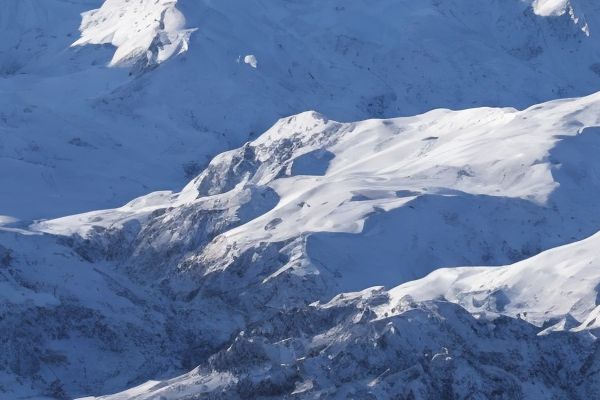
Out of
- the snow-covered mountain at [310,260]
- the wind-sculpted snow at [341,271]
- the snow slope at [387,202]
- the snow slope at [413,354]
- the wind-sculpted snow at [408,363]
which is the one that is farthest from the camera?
the snow slope at [387,202]

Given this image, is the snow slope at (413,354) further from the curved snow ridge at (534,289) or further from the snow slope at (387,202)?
the snow slope at (387,202)

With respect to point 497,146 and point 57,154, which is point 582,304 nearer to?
point 497,146

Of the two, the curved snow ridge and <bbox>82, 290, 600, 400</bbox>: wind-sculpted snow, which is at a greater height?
<bbox>82, 290, 600, 400</bbox>: wind-sculpted snow

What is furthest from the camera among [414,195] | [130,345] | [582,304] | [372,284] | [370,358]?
[414,195]

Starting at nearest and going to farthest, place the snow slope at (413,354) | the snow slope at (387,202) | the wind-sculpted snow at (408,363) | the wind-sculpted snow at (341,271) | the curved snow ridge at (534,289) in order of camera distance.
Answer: the wind-sculpted snow at (408,363), the snow slope at (413,354), the wind-sculpted snow at (341,271), the curved snow ridge at (534,289), the snow slope at (387,202)

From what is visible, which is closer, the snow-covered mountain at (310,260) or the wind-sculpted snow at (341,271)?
the wind-sculpted snow at (341,271)

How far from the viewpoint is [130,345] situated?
400 feet

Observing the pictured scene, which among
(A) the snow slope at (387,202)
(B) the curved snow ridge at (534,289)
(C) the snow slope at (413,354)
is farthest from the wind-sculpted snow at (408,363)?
(A) the snow slope at (387,202)

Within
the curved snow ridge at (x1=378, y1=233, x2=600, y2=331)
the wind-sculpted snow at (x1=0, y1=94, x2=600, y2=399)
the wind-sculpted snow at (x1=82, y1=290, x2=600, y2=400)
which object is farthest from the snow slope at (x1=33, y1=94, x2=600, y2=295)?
the wind-sculpted snow at (x1=82, y1=290, x2=600, y2=400)

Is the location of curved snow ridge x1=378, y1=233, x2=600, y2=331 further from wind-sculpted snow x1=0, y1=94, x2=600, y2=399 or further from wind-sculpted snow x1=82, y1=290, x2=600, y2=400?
wind-sculpted snow x1=82, y1=290, x2=600, y2=400

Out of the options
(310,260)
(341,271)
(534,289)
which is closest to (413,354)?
(534,289)

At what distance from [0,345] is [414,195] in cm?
3676

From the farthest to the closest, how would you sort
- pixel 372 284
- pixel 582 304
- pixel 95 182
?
pixel 95 182
pixel 372 284
pixel 582 304

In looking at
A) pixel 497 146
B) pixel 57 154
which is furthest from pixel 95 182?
pixel 497 146
